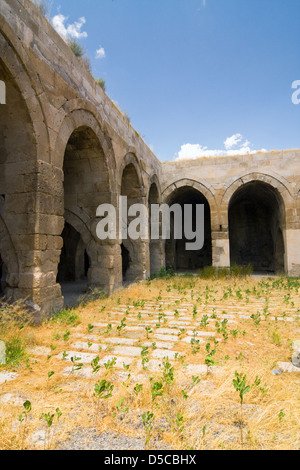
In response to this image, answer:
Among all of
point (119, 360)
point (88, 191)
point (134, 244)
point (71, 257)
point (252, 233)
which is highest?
point (88, 191)

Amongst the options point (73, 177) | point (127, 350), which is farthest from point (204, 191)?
point (127, 350)

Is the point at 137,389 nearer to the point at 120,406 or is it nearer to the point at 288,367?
the point at 120,406

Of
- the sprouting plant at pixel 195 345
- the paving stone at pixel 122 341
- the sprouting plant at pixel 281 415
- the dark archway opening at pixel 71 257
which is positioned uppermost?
the dark archway opening at pixel 71 257

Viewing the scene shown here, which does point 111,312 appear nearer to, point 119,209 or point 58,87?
point 119,209

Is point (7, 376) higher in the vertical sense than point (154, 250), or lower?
lower

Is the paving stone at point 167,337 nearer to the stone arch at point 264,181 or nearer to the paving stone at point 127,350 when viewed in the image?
the paving stone at point 127,350

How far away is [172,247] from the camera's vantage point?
13242 millimetres

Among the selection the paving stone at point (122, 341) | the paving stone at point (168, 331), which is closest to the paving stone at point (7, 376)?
the paving stone at point (122, 341)

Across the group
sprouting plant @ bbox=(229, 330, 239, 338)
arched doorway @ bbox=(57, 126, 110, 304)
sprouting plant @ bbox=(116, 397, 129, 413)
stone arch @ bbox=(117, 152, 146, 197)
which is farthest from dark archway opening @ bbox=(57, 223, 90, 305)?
sprouting plant @ bbox=(116, 397, 129, 413)

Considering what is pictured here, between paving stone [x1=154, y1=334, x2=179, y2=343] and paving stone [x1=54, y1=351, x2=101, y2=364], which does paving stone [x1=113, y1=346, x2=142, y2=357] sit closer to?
paving stone [x1=54, y1=351, x2=101, y2=364]

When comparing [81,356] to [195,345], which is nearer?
[81,356]

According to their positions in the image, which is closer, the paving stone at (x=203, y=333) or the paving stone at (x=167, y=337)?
the paving stone at (x=167, y=337)

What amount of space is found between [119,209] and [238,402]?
551 centimetres

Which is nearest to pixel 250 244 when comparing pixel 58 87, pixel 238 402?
pixel 58 87
